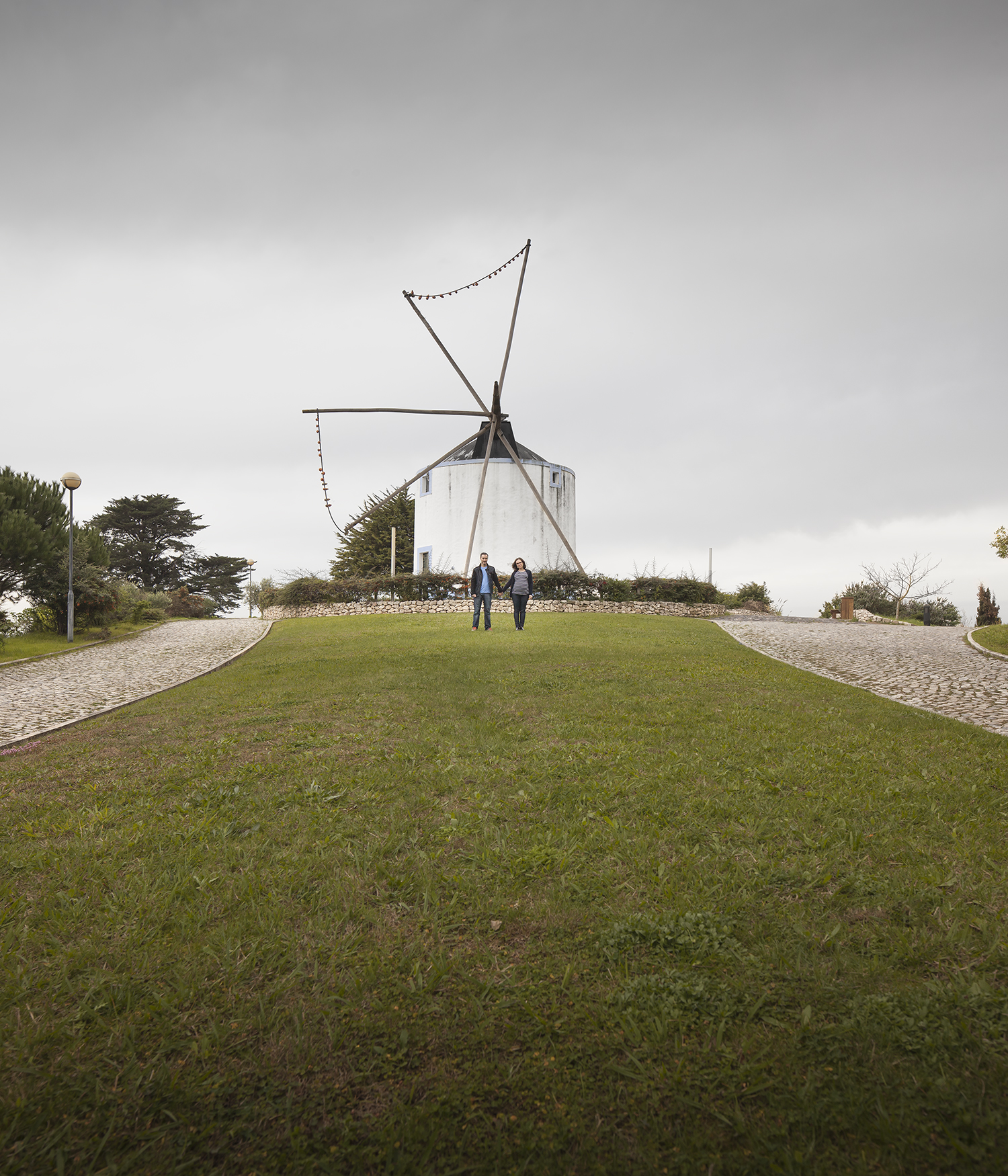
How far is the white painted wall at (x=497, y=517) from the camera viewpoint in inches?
1220

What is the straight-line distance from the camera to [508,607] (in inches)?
1049

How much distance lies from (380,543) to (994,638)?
91.6 ft

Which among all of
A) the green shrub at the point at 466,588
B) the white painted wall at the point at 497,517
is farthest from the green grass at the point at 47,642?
the white painted wall at the point at 497,517

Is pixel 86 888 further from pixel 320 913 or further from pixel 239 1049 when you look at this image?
pixel 239 1049

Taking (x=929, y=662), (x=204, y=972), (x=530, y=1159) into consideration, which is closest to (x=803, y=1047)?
(x=530, y=1159)

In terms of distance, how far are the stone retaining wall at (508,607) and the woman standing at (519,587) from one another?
7.45 meters

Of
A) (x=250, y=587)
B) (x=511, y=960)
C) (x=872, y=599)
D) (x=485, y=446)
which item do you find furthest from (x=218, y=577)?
(x=511, y=960)

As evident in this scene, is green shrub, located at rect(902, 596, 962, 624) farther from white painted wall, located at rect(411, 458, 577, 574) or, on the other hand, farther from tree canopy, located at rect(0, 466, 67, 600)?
tree canopy, located at rect(0, 466, 67, 600)

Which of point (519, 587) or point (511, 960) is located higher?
point (519, 587)

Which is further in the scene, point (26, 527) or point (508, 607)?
point (508, 607)

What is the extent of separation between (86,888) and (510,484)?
27685mm

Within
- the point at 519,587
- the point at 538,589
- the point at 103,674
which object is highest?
the point at 538,589

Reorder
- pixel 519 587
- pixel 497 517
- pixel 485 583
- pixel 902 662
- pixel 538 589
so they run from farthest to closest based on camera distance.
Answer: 1. pixel 497 517
2. pixel 538 589
3. pixel 485 583
4. pixel 519 587
5. pixel 902 662

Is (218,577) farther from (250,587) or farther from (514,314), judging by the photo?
(514,314)
